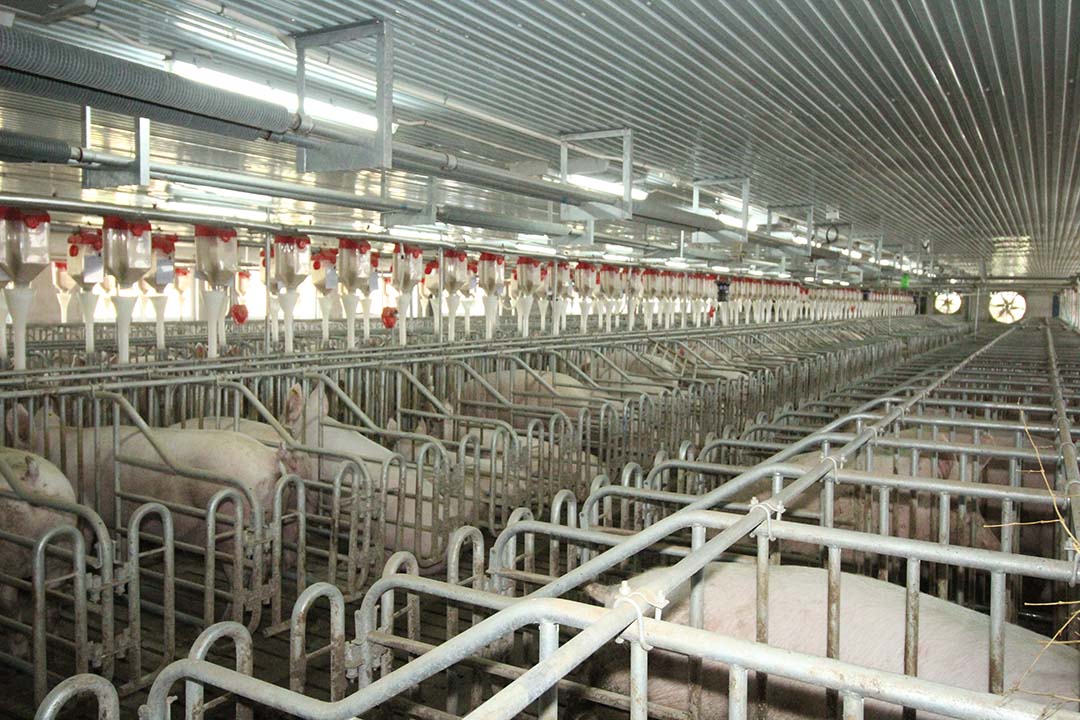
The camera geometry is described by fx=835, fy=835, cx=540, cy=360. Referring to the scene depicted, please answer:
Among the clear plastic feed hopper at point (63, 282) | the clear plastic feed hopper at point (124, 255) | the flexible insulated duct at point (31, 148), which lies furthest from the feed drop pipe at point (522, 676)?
the clear plastic feed hopper at point (63, 282)

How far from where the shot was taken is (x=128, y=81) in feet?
11.1

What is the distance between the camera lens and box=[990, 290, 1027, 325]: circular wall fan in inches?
1615

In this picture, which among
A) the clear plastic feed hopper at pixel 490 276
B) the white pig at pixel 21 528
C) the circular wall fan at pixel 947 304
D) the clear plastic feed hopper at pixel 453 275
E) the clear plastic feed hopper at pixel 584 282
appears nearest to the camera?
the white pig at pixel 21 528

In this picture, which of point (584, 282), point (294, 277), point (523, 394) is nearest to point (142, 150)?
point (294, 277)

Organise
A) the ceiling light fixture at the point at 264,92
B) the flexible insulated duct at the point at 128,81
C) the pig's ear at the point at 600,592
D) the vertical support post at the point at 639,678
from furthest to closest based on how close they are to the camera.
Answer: the ceiling light fixture at the point at 264,92
the pig's ear at the point at 600,592
the flexible insulated duct at the point at 128,81
the vertical support post at the point at 639,678

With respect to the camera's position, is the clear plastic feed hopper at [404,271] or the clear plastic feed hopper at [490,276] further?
the clear plastic feed hopper at [490,276]

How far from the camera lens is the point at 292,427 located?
6.20 m

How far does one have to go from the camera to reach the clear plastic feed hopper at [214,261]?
268 inches

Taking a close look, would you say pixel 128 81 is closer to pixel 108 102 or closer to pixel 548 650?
pixel 108 102

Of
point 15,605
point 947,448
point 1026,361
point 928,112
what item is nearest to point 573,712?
point 947,448

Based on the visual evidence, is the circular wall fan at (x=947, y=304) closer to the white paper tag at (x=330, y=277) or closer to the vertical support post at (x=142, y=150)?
the white paper tag at (x=330, y=277)

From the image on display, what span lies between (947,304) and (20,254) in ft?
148

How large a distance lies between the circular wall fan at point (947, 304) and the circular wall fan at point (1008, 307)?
1.73 meters

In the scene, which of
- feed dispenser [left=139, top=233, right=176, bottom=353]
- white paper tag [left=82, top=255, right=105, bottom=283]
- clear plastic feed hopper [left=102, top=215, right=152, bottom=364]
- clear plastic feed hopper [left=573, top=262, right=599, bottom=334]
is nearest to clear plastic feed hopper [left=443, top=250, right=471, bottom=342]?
feed dispenser [left=139, top=233, right=176, bottom=353]
